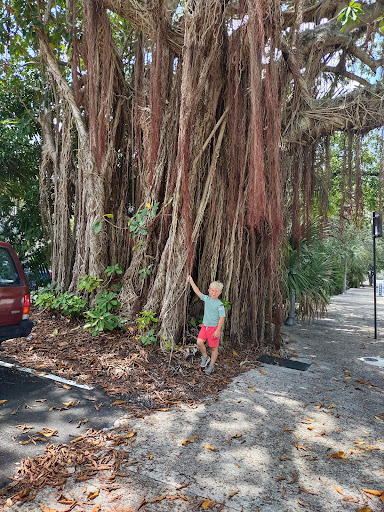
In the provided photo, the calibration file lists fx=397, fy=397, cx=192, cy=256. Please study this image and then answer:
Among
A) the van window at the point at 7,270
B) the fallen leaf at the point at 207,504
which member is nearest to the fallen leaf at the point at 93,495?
the fallen leaf at the point at 207,504

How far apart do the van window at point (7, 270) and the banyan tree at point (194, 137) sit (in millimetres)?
1330

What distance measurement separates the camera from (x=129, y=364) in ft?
14.1

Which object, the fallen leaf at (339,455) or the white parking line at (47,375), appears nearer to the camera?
the fallen leaf at (339,455)

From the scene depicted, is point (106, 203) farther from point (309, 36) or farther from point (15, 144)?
point (309, 36)

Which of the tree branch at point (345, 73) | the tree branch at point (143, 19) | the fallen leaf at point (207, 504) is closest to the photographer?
the fallen leaf at point (207, 504)

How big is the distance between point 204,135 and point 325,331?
15.6ft

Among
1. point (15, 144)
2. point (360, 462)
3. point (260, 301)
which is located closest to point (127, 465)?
point (360, 462)

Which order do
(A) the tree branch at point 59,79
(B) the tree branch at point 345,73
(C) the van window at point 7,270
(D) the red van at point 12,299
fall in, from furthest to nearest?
(B) the tree branch at point 345,73 → (A) the tree branch at point 59,79 → (C) the van window at point 7,270 → (D) the red van at point 12,299

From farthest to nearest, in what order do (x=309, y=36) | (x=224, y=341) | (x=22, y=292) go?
(x=309, y=36), (x=224, y=341), (x=22, y=292)

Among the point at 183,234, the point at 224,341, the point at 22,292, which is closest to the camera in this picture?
the point at 22,292

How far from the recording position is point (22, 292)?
13.9 ft

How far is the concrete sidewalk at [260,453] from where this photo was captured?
7.25 ft

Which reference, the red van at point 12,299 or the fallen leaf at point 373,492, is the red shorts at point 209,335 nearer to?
the red van at point 12,299

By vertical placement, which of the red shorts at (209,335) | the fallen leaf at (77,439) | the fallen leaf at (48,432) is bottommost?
the fallen leaf at (77,439)
